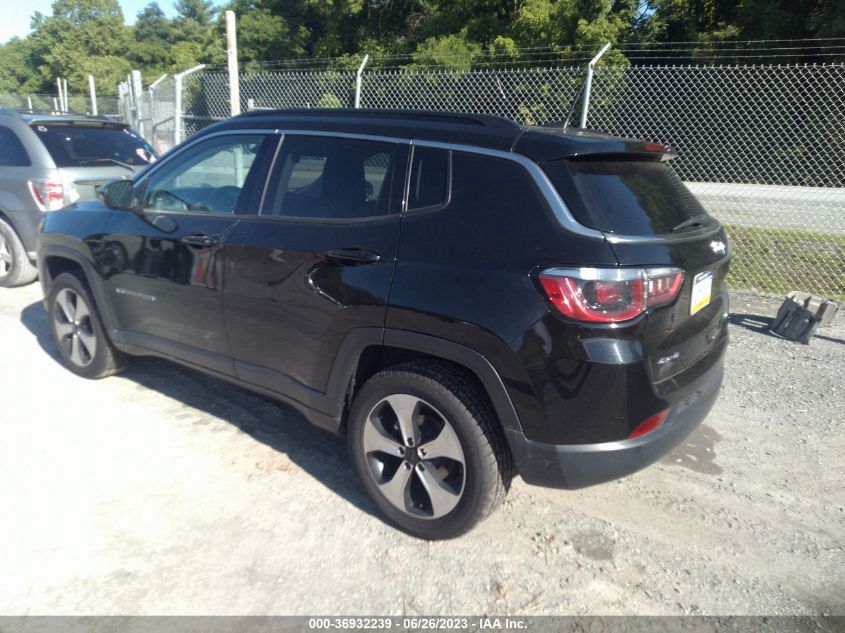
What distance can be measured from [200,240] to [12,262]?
181 inches

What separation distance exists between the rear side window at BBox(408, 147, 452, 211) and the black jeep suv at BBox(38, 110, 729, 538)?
0.03 ft

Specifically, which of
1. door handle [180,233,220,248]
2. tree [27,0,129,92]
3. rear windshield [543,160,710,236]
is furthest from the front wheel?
tree [27,0,129,92]

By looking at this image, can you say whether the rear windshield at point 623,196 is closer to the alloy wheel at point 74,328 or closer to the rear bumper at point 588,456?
the rear bumper at point 588,456

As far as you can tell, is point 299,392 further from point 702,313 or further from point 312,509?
point 702,313

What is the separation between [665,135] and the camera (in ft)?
33.6

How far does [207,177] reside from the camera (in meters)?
3.95

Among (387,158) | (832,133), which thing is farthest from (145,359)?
(832,133)

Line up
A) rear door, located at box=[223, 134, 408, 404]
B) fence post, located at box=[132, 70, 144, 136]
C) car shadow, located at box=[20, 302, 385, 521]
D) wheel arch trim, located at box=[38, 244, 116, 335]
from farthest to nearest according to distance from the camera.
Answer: fence post, located at box=[132, 70, 144, 136] → wheel arch trim, located at box=[38, 244, 116, 335] → car shadow, located at box=[20, 302, 385, 521] → rear door, located at box=[223, 134, 408, 404]

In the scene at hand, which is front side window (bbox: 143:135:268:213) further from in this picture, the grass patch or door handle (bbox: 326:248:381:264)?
the grass patch

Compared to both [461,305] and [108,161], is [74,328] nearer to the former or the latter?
[108,161]

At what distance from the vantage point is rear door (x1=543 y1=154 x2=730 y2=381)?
2.57m

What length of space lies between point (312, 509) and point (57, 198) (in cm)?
499

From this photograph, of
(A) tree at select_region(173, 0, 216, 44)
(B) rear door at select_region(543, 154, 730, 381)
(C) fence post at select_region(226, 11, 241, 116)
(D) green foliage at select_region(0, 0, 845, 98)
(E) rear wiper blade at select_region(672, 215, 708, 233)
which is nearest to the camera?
(B) rear door at select_region(543, 154, 730, 381)

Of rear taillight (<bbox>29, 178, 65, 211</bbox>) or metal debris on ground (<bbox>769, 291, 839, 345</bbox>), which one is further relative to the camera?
rear taillight (<bbox>29, 178, 65, 211</bbox>)
